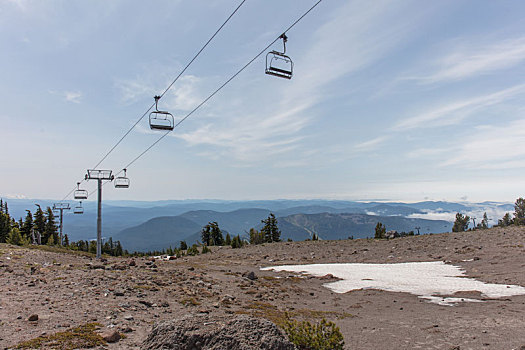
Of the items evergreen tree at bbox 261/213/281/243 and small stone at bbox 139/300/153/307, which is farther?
evergreen tree at bbox 261/213/281/243

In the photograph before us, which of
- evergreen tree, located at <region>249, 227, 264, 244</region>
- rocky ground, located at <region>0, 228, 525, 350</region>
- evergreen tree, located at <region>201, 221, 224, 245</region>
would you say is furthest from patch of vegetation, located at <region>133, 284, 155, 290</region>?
evergreen tree, located at <region>201, 221, 224, 245</region>

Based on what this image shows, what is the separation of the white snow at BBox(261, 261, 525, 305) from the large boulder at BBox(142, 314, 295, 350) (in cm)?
1314

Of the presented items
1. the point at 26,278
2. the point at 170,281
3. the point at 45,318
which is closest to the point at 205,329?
the point at 45,318

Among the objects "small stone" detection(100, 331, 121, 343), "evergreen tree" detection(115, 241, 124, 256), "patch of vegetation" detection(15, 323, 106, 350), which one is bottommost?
"evergreen tree" detection(115, 241, 124, 256)

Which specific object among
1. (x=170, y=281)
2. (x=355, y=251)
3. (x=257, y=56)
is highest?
(x=257, y=56)

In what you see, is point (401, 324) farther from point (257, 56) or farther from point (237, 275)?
point (237, 275)

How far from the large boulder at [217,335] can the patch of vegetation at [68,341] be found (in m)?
2.21

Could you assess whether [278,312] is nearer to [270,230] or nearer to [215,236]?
[270,230]

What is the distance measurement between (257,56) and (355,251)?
3352 cm

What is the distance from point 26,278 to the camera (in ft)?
51.0

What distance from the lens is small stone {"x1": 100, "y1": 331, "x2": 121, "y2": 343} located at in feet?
27.6

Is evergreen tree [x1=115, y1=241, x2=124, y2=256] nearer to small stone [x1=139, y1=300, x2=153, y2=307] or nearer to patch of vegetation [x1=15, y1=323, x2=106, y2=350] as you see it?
small stone [x1=139, y1=300, x2=153, y2=307]

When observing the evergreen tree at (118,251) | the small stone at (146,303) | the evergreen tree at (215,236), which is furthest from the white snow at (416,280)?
the evergreen tree at (118,251)

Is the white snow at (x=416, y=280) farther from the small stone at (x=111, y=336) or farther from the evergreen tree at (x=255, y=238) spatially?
the evergreen tree at (x=255, y=238)
